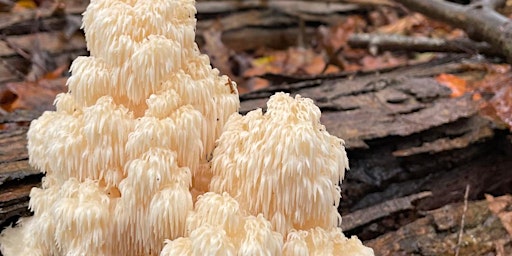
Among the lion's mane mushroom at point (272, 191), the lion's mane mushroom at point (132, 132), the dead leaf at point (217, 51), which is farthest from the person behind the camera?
the dead leaf at point (217, 51)

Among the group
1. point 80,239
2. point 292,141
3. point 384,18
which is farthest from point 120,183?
point 384,18

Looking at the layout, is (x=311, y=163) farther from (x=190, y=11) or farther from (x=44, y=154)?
(x=44, y=154)

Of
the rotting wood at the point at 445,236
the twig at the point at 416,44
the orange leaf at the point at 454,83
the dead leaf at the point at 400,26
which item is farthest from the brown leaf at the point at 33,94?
the dead leaf at the point at 400,26

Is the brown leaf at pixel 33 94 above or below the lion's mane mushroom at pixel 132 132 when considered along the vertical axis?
below

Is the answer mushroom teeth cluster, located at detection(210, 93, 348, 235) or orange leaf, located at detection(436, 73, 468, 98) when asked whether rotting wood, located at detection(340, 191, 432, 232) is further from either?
orange leaf, located at detection(436, 73, 468, 98)

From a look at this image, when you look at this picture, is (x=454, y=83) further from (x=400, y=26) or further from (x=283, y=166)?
(x=400, y=26)

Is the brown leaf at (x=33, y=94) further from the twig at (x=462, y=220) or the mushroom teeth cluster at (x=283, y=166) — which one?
the twig at (x=462, y=220)

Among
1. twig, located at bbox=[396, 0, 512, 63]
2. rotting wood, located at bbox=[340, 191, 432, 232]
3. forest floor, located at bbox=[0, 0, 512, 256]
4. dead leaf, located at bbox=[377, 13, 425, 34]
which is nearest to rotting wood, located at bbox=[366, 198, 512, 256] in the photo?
forest floor, located at bbox=[0, 0, 512, 256]
